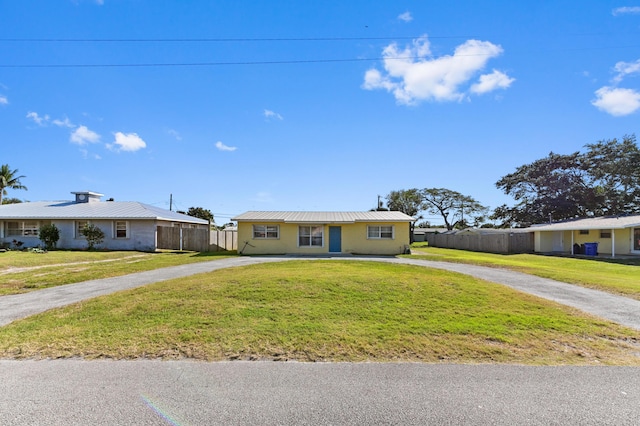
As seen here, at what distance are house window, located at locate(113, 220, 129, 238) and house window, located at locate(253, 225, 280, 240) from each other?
9931mm

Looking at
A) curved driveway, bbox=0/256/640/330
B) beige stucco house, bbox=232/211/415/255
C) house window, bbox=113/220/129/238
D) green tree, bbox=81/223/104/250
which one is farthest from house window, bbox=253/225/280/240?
green tree, bbox=81/223/104/250

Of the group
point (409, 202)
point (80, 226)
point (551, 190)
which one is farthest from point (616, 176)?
point (80, 226)

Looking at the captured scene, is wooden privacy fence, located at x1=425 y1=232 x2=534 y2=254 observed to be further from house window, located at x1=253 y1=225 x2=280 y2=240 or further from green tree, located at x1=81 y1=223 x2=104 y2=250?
green tree, located at x1=81 y1=223 x2=104 y2=250

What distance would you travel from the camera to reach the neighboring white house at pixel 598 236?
929 inches

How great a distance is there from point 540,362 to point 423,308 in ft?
8.28

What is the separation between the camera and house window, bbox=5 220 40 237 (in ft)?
82.5

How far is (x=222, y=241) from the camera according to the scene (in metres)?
25.8

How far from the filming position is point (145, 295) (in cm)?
794

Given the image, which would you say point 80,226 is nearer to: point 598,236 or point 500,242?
point 500,242

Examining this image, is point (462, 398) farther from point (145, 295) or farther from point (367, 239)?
point (367, 239)

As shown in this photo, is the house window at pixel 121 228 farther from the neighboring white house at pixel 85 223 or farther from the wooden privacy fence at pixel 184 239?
the wooden privacy fence at pixel 184 239

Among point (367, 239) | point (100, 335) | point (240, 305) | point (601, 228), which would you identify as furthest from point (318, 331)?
point (601, 228)

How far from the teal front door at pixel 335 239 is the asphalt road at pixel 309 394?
18.1 m

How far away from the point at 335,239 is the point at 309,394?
18.9 m
